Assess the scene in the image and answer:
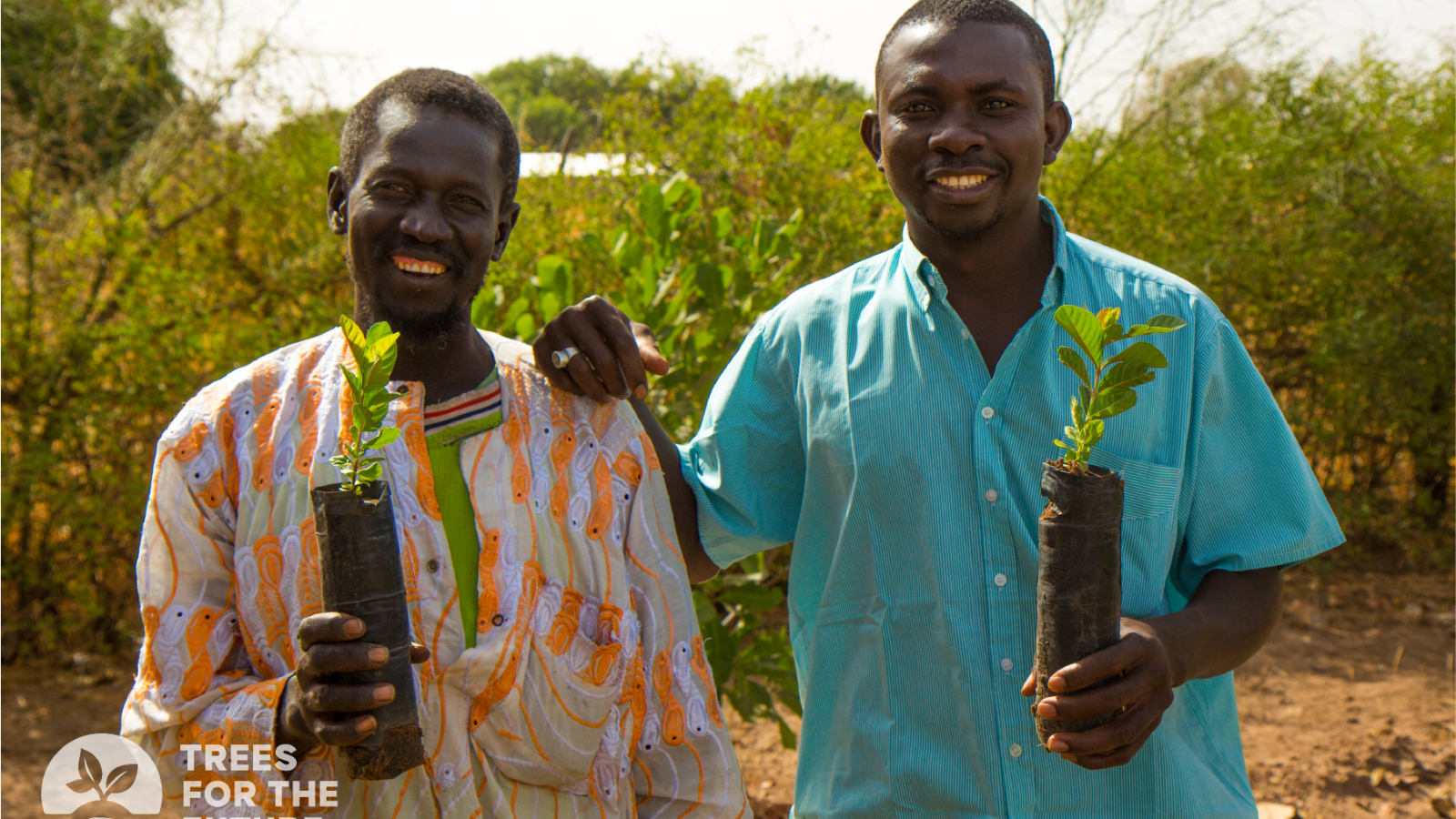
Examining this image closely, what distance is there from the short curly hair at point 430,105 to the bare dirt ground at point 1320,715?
2715 mm

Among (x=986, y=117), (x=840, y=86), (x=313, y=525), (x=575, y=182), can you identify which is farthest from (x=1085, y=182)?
(x=313, y=525)

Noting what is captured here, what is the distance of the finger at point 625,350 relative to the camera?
1.80 m

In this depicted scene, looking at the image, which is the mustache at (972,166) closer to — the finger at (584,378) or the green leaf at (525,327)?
the finger at (584,378)

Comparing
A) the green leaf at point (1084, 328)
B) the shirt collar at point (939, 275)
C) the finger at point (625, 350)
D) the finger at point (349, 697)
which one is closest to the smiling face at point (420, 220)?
the finger at point (625, 350)

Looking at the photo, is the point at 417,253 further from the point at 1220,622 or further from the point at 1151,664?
the point at 1220,622

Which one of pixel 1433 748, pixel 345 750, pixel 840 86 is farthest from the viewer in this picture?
pixel 840 86

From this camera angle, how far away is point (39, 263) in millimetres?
4855

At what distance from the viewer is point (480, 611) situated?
5.44ft

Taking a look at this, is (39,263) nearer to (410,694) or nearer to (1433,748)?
(410,694)

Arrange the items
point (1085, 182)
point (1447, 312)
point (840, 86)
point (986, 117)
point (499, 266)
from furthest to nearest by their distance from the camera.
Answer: point (1447, 312), point (840, 86), point (1085, 182), point (499, 266), point (986, 117)

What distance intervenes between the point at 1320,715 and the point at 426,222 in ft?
14.2

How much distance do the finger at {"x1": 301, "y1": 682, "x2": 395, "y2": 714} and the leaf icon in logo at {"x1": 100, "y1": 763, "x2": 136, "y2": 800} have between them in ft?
4.74

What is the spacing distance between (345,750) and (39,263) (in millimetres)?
4428

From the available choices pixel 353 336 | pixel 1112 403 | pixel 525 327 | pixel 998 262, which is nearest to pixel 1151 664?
pixel 1112 403
